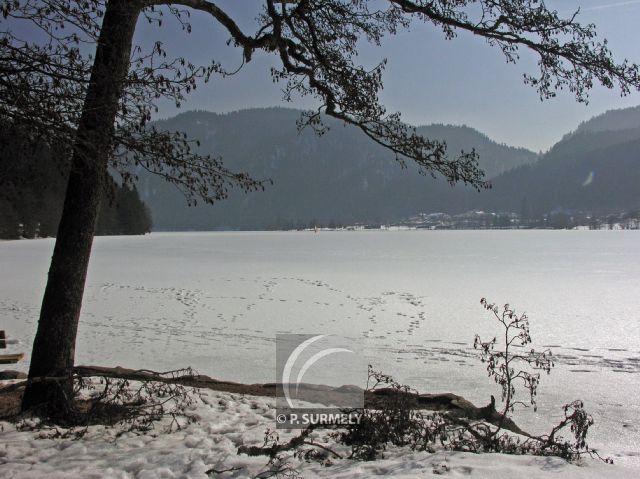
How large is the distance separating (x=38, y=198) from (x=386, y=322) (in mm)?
50664

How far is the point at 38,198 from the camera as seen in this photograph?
52500 mm

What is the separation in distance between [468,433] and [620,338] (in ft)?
23.5

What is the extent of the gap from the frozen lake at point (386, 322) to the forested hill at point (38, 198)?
9.32 feet

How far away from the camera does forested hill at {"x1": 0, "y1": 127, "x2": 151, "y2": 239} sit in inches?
143

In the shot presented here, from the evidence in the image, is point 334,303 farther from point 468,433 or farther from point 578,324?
point 468,433

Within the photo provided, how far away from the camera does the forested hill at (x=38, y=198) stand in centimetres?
363

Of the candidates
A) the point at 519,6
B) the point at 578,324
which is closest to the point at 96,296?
the point at 578,324

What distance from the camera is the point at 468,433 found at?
4762 millimetres

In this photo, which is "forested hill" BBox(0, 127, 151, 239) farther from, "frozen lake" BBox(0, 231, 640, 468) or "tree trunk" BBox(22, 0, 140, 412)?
"frozen lake" BBox(0, 231, 640, 468)

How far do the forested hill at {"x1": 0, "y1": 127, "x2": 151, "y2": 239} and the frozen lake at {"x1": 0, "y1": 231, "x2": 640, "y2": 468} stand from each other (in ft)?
9.32

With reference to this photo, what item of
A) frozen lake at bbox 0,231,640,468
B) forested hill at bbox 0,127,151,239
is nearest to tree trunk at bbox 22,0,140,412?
forested hill at bbox 0,127,151,239

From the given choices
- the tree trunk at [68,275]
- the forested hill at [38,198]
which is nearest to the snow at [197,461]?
the tree trunk at [68,275]

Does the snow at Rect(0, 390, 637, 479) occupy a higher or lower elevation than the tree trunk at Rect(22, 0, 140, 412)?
lower

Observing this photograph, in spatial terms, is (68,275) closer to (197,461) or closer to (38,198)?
(197,461)
